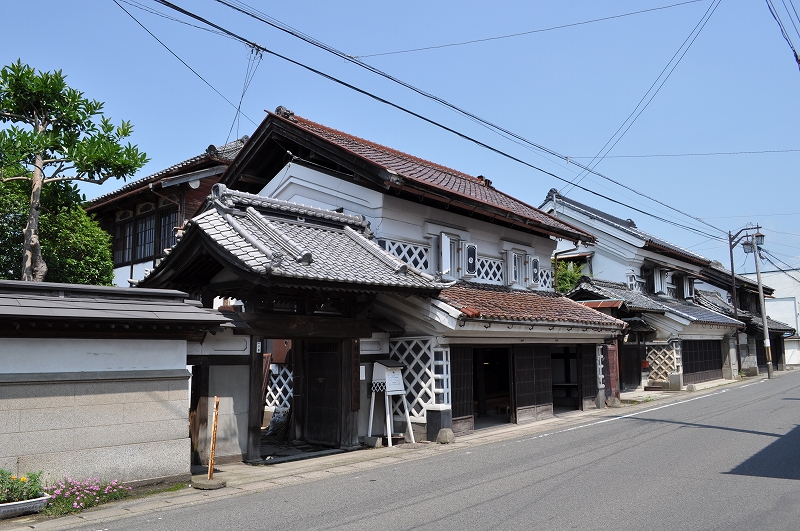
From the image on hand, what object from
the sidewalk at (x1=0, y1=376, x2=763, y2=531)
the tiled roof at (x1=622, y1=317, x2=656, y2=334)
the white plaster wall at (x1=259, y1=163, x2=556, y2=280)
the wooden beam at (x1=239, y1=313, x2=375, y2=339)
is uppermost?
the white plaster wall at (x1=259, y1=163, x2=556, y2=280)

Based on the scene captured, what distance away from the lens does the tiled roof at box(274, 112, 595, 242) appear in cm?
1620

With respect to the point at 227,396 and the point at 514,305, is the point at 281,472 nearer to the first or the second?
the point at 227,396

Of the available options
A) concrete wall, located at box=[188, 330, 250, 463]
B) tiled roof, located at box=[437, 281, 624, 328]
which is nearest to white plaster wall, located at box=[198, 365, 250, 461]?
concrete wall, located at box=[188, 330, 250, 463]

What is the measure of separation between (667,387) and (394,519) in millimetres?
25116

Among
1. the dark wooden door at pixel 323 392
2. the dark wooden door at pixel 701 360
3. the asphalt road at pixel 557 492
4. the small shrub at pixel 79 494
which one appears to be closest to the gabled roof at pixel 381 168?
the dark wooden door at pixel 323 392

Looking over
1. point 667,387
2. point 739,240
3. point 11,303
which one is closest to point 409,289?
point 11,303

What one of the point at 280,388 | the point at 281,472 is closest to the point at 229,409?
the point at 281,472

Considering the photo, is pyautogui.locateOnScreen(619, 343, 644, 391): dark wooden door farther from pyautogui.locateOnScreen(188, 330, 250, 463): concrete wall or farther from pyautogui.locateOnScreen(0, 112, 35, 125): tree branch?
pyautogui.locateOnScreen(0, 112, 35, 125): tree branch

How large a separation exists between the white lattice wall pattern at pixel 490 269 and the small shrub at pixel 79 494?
1139cm

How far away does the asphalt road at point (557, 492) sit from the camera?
24.6 ft

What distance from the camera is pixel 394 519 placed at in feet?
25.2

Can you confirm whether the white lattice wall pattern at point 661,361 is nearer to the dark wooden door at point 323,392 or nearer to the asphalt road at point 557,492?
the asphalt road at point 557,492

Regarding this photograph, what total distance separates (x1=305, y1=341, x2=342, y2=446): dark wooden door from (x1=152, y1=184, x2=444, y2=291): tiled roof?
2.12m

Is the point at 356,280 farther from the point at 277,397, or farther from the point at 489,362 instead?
the point at 489,362
